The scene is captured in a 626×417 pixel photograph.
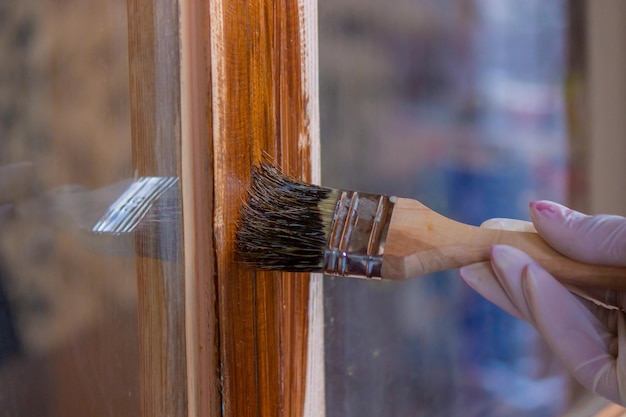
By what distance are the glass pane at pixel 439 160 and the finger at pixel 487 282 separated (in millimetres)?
272

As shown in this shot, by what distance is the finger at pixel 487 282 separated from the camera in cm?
52

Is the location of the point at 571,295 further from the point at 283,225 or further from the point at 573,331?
the point at 283,225

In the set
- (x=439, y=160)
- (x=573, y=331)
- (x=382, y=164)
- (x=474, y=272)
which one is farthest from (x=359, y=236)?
(x=439, y=160)

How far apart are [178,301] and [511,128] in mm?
819

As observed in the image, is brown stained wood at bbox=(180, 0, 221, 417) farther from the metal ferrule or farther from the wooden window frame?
the metal ferrule

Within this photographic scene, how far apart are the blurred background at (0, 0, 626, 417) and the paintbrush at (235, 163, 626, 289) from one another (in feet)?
0.44

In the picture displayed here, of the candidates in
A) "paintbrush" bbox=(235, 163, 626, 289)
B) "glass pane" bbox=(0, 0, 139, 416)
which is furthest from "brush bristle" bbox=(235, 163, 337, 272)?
"glass pane" bbox=(0, 0, 139, 416)

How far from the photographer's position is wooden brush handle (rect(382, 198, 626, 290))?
489 millimetres

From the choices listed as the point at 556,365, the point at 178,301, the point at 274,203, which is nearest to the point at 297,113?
the point at 274,203

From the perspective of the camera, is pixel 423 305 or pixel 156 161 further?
pixel 423 305

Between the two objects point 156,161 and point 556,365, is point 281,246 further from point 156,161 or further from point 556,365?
point 556,365

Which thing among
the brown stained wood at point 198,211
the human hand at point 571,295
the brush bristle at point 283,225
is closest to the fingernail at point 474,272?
the human hand at point 571,295

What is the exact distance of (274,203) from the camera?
0.54 m

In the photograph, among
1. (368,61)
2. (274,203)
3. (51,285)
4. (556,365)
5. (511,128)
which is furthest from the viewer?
(556,365)
